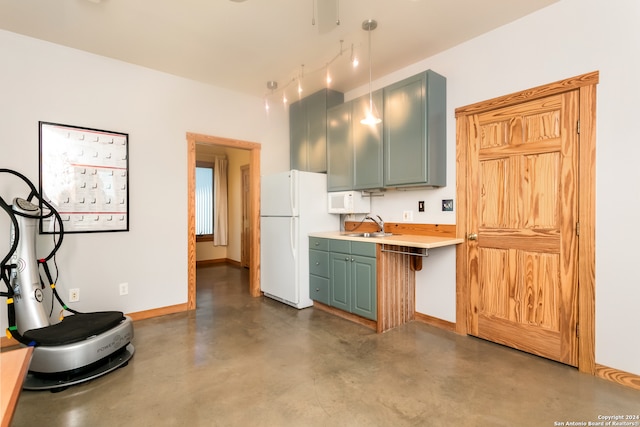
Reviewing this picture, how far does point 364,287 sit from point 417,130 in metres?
1.64

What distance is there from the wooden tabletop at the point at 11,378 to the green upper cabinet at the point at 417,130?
2.91m

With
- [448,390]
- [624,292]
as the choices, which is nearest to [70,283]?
[448,390]

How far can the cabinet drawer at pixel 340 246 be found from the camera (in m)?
3.40

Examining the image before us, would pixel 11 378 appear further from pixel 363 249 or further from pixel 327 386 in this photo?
pixel 363 249

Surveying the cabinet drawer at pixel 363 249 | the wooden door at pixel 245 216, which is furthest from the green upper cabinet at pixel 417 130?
the wooden door at pixel 245 216

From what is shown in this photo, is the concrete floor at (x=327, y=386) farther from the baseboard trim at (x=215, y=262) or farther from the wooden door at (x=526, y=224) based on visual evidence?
the baseboard trim at (x=215, y=262)

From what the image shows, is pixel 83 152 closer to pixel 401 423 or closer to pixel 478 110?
pixel 401 423

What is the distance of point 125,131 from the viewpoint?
338 centimetres

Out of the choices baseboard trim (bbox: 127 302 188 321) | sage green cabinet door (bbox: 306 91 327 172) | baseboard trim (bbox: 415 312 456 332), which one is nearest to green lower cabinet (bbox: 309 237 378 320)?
baseboard trim (bbox: 415 312 456 332)

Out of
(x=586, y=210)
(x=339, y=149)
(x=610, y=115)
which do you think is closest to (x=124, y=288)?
(x=339, y=149)

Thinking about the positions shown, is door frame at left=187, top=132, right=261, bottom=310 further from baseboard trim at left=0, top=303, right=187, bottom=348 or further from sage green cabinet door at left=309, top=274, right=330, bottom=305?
sage green cabinet door at left=309, top=274, right=330, bottom=305

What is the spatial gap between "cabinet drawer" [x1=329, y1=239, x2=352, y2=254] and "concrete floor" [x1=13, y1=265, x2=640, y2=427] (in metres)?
0.83

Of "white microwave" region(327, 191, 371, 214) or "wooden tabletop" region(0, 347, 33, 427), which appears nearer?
"wooden tabletop" region(0, 347, 33, 427)

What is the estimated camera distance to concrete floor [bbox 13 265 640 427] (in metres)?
1.83
